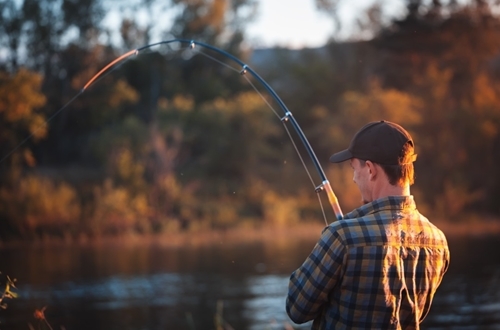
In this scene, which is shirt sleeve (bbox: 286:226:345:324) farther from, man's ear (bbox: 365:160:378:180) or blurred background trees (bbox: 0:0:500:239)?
blurred background trees (bbox: 0:0:500:239)

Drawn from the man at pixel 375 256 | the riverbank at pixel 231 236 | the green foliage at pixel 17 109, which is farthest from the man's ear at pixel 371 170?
the green foliage at pixel 17 109

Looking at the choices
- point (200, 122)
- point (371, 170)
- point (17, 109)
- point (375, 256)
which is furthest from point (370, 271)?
point (200, 122)

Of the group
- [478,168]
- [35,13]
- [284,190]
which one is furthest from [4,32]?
[478,168]

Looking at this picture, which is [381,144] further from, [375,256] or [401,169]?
[375,256]

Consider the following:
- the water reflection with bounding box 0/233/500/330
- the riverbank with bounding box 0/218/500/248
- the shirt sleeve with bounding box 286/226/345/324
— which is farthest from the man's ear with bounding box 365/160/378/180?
the riverbank with bounding box 0/218/500/248

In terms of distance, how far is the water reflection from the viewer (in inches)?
485

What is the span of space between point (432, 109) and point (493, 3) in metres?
4.34

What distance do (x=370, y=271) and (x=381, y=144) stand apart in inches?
14.0

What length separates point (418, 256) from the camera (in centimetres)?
237

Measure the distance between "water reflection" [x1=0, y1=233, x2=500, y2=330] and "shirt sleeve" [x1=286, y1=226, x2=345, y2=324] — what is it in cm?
782

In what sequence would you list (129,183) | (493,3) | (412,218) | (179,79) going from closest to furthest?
(412,218) → (129,183) → (493,3) → (179,79)

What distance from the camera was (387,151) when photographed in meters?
2.34

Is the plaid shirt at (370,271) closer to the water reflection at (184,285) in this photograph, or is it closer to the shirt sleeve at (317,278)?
the shirt sleeve at (317,278)

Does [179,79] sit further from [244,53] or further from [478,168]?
[478,168]
